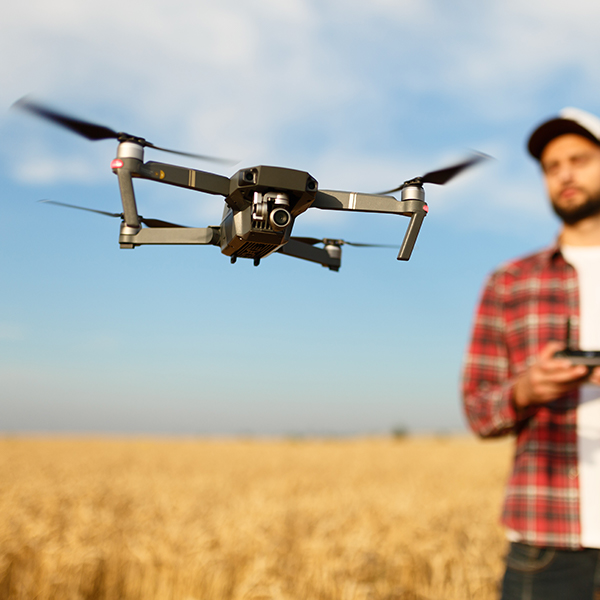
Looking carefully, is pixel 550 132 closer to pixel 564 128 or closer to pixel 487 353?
pixel 564 128

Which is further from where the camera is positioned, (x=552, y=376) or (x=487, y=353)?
(x=487, y=353)

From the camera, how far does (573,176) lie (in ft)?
9.65

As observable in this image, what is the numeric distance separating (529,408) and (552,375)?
1049 millimetres

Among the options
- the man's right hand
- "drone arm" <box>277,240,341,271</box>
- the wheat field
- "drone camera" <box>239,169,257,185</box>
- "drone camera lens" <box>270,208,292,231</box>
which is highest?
"drone camera" <box>239,169,257,185</box>

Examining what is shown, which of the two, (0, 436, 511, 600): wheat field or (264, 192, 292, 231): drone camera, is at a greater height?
(264, 192, 292, 231): drone camera

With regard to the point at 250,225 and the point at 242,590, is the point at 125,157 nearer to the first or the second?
the point at 250,225

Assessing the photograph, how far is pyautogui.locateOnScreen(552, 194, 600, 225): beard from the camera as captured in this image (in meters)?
2.93

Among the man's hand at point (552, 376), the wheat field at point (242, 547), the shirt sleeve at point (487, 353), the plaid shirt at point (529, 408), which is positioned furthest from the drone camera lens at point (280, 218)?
the wheat field at point (242, 547)

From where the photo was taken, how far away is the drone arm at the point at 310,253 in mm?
726

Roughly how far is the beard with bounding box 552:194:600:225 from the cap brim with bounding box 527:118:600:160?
1.38 feet

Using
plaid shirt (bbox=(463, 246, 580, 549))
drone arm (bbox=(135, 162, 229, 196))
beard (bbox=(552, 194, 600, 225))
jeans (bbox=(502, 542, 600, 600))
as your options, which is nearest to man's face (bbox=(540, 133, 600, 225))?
beard (bbox=(552, 194, 600, 225))

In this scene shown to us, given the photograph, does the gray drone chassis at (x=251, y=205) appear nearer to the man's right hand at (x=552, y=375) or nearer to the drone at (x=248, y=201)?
the drone at (x=248, y=201)

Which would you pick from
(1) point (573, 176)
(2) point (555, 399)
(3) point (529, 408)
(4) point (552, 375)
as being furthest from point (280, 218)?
(3) point (529, 408)

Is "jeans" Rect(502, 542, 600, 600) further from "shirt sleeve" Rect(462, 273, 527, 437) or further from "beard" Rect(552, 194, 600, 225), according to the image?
"beard" Rect(552, 194, 600, 225)
